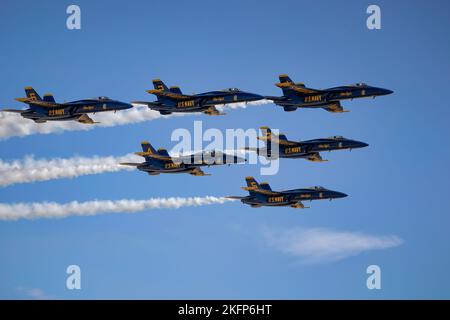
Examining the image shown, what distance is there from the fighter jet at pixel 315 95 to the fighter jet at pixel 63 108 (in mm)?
23060

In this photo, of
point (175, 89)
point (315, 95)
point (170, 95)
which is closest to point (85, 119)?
point (170, 95)

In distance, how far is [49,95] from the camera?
641 feet

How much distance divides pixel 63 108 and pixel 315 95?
114ft

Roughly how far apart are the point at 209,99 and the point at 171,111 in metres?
5.45

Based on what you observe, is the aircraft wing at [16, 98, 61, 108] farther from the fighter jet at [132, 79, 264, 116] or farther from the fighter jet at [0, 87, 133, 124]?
the fighter jet at [132, 79, 264, 116]

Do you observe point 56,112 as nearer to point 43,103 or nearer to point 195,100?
point 43,103

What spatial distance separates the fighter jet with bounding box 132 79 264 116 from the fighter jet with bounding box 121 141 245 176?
6.00 meters

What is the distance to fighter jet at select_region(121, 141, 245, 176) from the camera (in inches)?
7776

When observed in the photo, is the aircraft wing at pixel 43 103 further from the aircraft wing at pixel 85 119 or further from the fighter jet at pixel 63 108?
the aircraft wing at pixel 85 119

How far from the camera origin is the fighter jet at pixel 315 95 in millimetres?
198750

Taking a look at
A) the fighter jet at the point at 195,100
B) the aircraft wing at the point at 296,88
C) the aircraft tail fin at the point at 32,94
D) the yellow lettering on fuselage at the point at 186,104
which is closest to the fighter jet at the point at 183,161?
the fighter jet at the point at 195,100
